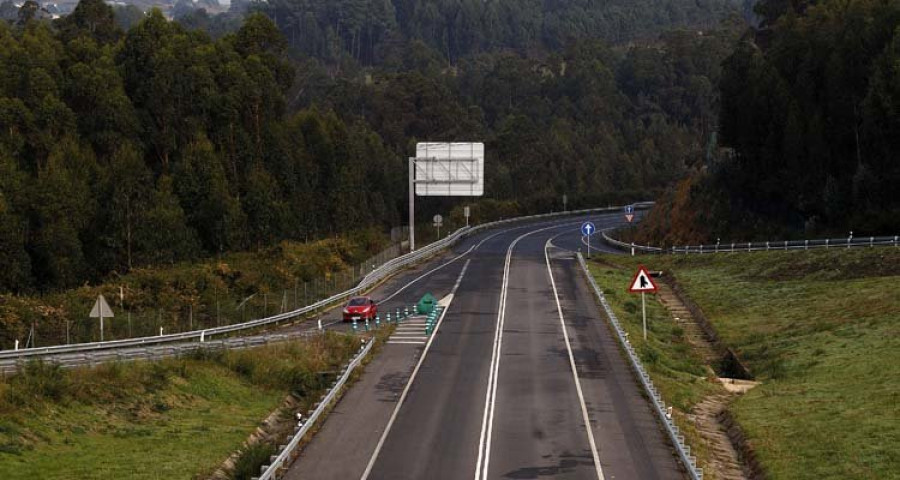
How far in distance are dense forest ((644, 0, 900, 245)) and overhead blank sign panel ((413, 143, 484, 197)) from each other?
2056cm

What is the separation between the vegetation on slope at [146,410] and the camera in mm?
26172

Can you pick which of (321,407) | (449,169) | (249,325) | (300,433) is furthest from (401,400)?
(449,169)

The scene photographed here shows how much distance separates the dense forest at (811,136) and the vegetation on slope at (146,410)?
1753 inches

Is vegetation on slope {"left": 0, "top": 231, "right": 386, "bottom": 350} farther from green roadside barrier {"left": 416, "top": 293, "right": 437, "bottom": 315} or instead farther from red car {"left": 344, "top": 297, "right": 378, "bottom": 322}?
green roadside barrier {"left": 416, "top": 293, "right": 437, "bottom": 315}

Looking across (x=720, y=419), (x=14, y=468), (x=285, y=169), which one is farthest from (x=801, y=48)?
(x=14, y=468)

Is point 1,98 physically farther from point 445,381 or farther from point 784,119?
point 784,119

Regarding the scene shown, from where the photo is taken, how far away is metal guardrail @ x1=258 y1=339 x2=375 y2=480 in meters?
25.4

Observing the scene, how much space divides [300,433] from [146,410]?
5.95 metres

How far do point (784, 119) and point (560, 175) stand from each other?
273 feet

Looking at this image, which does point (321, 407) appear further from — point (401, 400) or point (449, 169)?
point (449, 169)

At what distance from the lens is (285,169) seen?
276 feet

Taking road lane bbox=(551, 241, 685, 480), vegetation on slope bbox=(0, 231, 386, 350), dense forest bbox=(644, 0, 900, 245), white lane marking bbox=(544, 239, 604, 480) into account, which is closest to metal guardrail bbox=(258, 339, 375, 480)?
white lane marking bbox=(544, 239, 604, 480)

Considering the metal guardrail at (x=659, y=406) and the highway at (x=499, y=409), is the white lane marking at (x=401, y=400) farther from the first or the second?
the metal guardrail at (x=659, y=406)

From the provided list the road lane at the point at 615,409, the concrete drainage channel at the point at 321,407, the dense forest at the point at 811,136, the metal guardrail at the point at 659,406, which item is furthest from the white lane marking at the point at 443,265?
the dense forest at the point at 811,136
